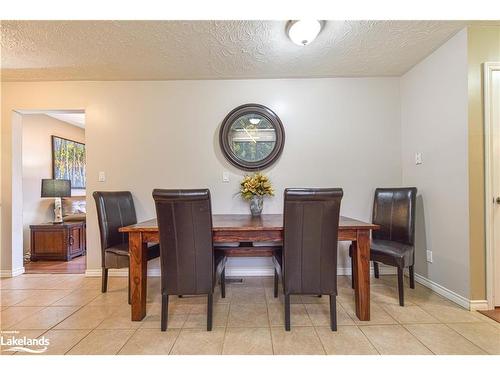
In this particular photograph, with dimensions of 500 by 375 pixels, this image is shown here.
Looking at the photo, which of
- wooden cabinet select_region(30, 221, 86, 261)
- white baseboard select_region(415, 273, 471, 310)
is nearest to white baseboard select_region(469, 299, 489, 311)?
white baseboard select_region(415, 273, 471, 310)

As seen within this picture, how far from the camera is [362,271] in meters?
1.73

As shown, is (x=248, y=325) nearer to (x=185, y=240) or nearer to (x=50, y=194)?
(x=185, y=240)

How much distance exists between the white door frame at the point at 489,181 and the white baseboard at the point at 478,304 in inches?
1.2

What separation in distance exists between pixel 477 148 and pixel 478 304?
1.25 meters

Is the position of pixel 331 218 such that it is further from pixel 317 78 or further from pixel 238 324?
pixel 317 78

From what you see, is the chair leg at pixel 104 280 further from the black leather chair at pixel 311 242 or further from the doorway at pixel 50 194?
the black leather chair at pixel 311 242

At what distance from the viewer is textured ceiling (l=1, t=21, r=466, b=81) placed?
6.10 ft

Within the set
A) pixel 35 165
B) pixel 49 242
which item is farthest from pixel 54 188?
pixel 49 242

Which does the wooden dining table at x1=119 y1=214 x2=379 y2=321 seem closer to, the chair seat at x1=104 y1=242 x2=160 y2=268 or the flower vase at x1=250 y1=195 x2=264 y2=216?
the chair seat at x1=104 y1=242 x2=160 y2=268

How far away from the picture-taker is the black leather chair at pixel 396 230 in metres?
1.99

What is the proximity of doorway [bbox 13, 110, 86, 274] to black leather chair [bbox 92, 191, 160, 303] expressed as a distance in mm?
1124

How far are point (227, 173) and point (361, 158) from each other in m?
1.57

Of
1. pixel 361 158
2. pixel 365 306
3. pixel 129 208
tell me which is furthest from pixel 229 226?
pixel 361 158
